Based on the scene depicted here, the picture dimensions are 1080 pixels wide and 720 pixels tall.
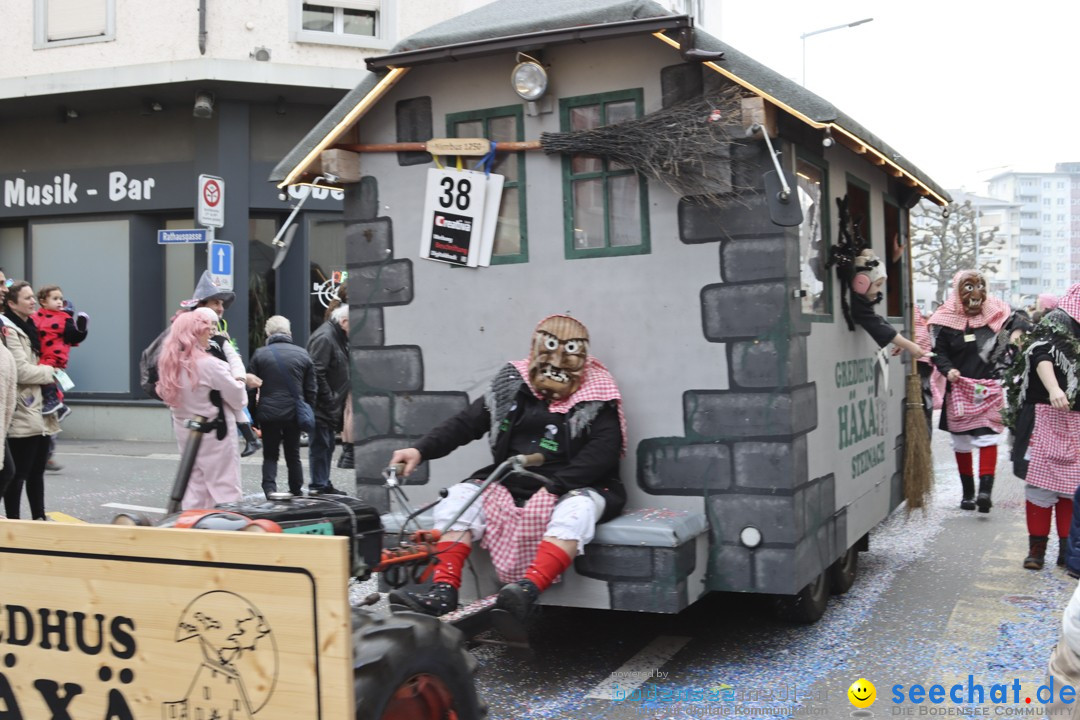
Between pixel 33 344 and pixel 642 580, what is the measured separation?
5465 mm

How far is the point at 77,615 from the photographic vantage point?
291cm

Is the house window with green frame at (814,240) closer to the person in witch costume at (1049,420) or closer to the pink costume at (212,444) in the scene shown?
the person in witch costume at (1049,420)

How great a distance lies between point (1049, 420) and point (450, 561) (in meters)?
3.94

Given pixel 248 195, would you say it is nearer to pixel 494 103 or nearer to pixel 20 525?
pixel 494 103

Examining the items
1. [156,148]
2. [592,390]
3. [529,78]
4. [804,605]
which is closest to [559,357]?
[592,390]

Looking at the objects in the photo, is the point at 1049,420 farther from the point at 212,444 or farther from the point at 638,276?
the point at 212,444

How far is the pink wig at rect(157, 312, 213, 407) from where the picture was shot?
21.2ft

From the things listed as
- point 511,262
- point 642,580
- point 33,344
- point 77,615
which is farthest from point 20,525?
point 33,344

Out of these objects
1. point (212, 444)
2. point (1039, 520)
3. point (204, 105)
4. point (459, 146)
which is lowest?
point (1039, 520)

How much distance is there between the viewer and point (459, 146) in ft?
17.5

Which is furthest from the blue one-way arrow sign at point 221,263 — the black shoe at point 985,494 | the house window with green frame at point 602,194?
the black shoe at point 985,494

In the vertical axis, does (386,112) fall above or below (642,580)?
above

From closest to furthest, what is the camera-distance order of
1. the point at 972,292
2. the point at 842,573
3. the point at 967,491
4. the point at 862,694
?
1. the point at 862,694
2. the point at 842,573
3. the point at 972,292
4. the point at 967,491

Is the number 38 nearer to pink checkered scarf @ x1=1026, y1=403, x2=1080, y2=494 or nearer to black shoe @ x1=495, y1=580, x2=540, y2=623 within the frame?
black shoe @ x1=495, y1=580, x2=540, y2=623
